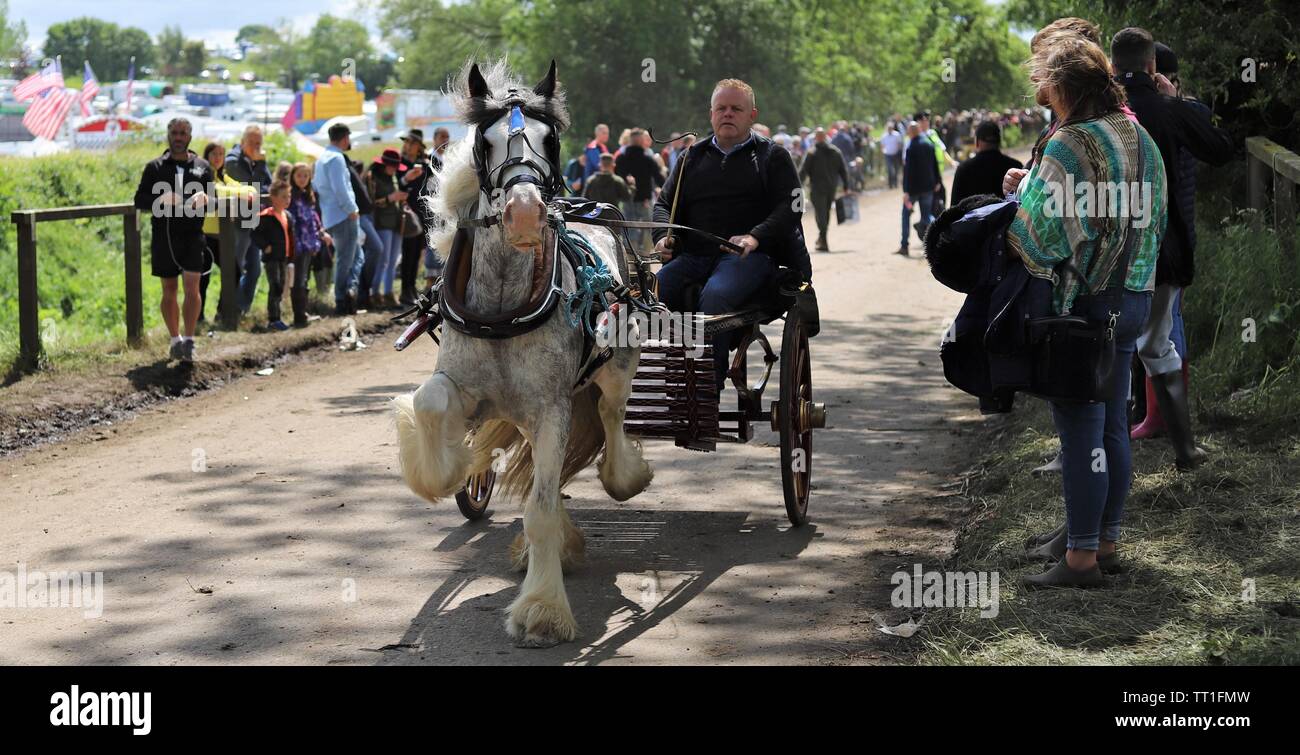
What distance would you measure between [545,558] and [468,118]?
5.76 feet

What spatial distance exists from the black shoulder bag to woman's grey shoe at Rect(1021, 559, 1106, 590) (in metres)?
0.76

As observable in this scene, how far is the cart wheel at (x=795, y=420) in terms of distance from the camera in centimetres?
717

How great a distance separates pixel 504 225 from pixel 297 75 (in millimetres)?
152270

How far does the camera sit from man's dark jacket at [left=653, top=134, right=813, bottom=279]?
25.1 feet

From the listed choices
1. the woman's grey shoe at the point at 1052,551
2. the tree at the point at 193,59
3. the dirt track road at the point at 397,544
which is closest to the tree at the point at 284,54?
the tree at the point at 193,59

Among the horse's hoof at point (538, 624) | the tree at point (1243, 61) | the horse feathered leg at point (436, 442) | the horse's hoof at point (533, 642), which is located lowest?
the horse's hoof at point (533, 642)

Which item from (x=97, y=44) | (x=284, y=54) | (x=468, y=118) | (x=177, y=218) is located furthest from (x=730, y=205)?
(x=284, y=54)

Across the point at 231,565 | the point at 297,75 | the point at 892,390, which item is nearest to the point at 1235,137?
the point at 892,390

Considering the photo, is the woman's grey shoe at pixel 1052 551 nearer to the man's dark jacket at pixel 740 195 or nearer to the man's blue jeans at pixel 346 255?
the man's dark jacket at pixel 740 195

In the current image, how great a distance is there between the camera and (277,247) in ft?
46.0

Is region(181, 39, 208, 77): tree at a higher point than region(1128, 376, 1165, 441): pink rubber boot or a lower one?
higher

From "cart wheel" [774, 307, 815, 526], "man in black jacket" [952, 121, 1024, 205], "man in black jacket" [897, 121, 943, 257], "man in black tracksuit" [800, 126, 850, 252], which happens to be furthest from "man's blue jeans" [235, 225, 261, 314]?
"man in black tracksuit" [800, 126, 850, 252]

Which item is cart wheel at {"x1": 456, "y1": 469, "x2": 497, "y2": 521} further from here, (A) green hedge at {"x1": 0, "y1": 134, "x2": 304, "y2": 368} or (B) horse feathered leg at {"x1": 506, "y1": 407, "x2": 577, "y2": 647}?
(A) green hedge at {"x1": 0, "y1": 134, "x2": 304, "y2": 368}

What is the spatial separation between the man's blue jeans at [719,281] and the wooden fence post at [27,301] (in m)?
6.10
